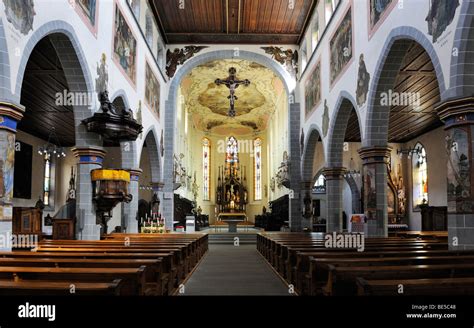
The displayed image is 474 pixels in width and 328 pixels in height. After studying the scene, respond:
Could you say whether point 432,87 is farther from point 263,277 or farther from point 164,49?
point 164,49

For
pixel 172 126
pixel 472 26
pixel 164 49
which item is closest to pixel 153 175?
pixel 172 126

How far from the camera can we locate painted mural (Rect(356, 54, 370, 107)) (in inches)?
501

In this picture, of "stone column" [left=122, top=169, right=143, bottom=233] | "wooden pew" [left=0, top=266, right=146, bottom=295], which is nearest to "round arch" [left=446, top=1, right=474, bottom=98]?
"wooden pew" [left=0, top=266, right=146, bottom=295]

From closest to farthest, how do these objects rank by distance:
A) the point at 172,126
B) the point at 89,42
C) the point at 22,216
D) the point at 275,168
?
the point at 89,42 < the point at 22,216 < the point at 172,126 < the point at 275,168

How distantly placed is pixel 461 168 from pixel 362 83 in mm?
5683

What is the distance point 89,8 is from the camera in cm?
1169

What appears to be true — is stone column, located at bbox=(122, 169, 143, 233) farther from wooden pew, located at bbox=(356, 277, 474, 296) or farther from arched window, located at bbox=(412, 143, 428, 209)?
arched window, located at bbox=(412, 143, 428, 209)

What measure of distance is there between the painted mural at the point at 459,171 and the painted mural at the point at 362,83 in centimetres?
481

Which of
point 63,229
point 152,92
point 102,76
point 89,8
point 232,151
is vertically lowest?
point 63,229

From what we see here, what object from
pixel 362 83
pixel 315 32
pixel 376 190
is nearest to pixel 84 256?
pixel 376 190

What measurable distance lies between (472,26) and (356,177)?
1886cm

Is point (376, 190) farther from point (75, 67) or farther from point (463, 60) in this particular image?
point (75, 67)

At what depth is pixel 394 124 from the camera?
70.4 feet

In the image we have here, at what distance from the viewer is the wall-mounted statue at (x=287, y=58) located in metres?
23.2
